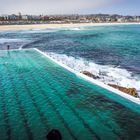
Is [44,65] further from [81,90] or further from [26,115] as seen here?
[26,115]

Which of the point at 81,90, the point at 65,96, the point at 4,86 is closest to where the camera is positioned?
the point at 65,96

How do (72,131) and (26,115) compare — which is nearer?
(72,131)

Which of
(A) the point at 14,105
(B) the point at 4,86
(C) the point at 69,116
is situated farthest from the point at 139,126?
(B) the point at 4,86

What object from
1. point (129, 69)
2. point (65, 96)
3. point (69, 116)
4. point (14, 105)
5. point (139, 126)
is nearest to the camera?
point (139, 126)

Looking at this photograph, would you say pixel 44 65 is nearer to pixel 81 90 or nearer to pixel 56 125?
pixel 81 90

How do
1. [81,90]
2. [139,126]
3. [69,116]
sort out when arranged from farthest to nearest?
[81,90] → [69,116] → [139,126]

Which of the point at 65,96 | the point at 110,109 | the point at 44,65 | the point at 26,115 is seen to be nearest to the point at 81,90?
the point at 65,96
